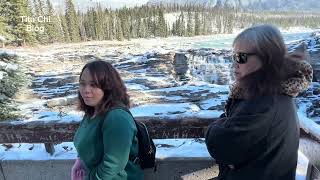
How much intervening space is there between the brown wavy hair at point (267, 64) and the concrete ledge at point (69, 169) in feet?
5.67

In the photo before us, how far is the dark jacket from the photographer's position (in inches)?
71.3

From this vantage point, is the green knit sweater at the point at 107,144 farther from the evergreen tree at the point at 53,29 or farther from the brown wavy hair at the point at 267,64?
the evergreen tree at the point at 53,29

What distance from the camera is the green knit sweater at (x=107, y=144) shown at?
2322 mm

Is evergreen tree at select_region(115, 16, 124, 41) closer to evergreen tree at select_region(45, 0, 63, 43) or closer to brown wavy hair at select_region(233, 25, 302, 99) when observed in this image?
evergreen tree at select_region(45, 0, 63, 43)

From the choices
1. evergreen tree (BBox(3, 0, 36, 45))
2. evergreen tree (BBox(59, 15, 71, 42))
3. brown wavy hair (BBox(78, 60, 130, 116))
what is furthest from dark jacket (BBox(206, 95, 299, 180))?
evergreen tree (BBox(59, 15, 71, 42))

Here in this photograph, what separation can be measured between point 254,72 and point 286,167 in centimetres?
52

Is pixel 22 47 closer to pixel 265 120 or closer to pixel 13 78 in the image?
pixel 13 78

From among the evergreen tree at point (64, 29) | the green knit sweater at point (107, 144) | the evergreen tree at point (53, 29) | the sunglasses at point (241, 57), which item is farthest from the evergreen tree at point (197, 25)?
the sunglasses at point (241, 57)

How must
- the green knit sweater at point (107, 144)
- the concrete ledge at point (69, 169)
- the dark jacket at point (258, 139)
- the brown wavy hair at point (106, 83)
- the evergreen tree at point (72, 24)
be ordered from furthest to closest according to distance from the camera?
the evergreen tree at point (72, 24) < the concrete ledge at point (69, 169) < the brown wavy hair at point (106, 83) < the green knit sweater at point (107, 144) < the dark jacket at point (258, 139)

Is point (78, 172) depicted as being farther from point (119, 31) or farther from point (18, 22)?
point (119, 31)

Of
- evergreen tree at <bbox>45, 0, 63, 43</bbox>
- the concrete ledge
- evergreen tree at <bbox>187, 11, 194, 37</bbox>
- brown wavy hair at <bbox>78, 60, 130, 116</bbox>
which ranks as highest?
brown wavy hair at <bbox>78, 60, 130, 116</bbox>

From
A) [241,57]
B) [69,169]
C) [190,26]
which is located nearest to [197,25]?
[190,26]

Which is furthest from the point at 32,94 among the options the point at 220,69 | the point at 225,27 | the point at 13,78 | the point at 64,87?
the point at 225,27

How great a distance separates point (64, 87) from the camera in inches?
1208
